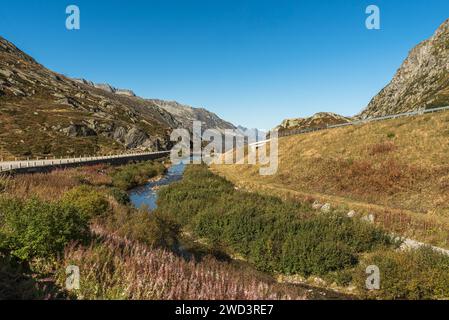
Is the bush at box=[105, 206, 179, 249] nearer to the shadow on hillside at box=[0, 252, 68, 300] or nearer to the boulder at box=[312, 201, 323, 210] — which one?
the shadow on hillside at box=[0, 252, 68, 300]

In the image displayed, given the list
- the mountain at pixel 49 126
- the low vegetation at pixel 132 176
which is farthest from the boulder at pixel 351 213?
the mountain at pixel 49 126

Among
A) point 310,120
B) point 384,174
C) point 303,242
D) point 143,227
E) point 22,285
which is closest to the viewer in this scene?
point 22,285

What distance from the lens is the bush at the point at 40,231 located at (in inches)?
277

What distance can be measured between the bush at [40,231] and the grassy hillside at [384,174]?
51.3 feet

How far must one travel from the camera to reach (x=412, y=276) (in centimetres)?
1103

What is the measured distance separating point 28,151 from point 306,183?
60.7m

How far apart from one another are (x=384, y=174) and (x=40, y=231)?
90.1ft

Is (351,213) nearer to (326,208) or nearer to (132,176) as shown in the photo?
(326,208)

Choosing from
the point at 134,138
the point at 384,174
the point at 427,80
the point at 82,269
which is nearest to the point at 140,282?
the point at 82,269

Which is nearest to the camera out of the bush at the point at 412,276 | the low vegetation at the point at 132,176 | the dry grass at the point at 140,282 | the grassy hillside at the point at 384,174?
the dry grass at the point at 140,282

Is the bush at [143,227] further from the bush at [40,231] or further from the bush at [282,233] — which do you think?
the bush at [40,231]

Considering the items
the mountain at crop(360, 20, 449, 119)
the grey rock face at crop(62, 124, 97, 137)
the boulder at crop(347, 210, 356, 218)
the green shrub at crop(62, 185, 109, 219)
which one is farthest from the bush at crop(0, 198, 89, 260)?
Result: the mountain at crop(360, 20, 449, 119)

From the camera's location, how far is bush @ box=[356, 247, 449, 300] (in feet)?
34.7
